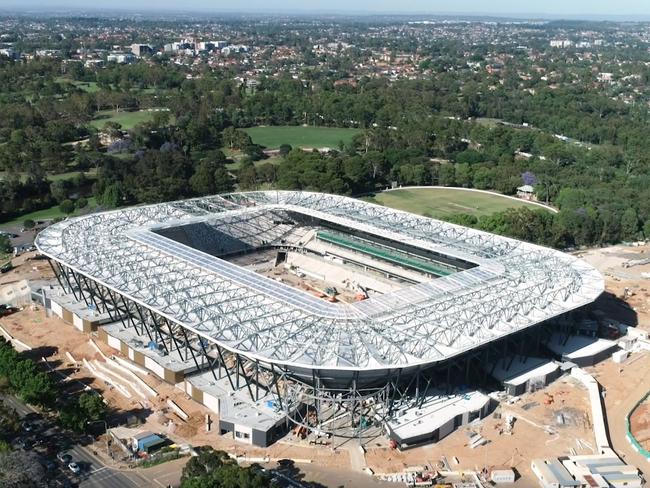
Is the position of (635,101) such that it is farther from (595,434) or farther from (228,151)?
(595,434)

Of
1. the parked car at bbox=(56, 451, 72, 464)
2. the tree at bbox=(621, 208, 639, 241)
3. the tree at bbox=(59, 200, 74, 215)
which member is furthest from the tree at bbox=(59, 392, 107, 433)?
the tree at bbox=(621, 208, 639, 241)

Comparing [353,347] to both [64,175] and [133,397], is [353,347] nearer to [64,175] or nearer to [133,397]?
[133,397]

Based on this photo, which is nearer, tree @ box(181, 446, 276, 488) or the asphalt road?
tree @ box(181, 446, 276, 488)

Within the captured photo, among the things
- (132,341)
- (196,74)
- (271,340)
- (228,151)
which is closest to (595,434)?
(271,340)

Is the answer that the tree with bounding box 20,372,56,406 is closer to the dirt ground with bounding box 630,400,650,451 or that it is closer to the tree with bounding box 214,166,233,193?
the dirt ground with bounding box 630,400,650,451

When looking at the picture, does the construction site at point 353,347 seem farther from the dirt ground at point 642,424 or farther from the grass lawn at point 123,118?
the grass lawn at point 123,118

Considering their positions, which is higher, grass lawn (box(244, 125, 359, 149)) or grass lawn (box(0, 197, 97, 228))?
grass lawn (box(244, 125, 359, 149))
